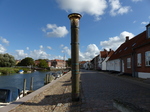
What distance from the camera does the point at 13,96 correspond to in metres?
10.4

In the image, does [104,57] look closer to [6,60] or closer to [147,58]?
[147,58]

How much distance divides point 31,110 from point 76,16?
4.13 meters

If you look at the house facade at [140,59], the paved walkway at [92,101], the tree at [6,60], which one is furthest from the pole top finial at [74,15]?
the tree at [6,60]

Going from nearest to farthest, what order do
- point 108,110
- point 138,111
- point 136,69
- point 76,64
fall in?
1. point 138,111
2. point 108,110
3. point 76,64
4. point 136,69

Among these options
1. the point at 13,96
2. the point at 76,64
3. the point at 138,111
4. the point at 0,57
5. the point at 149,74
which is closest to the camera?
the point at 138,111

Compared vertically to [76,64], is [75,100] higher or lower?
lower

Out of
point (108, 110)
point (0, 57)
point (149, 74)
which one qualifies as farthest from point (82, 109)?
point (0, 57)

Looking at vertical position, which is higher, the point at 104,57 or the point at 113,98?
the point at 104,57

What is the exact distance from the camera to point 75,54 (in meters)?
6.01

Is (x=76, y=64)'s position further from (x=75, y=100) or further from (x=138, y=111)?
(x=138, y=111)

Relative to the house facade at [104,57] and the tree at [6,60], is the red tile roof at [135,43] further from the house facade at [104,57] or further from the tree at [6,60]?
the tree at [6,60]

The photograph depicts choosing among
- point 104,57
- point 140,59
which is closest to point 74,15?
point 140,59

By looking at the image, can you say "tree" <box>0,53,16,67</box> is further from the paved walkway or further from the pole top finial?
the pole top finial

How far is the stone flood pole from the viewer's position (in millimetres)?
5961
